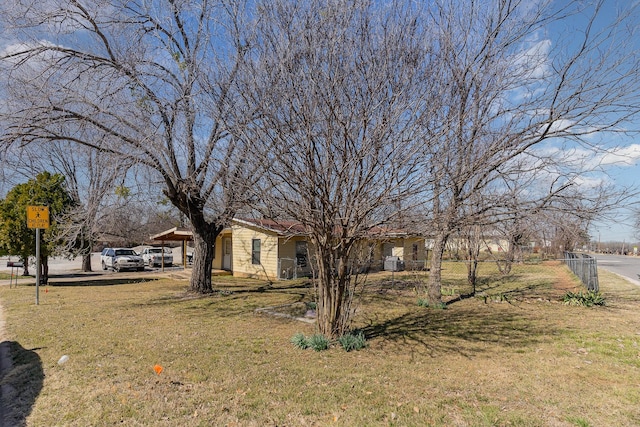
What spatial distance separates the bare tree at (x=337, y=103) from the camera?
4.84m

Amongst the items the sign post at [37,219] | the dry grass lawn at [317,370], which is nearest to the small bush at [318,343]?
the dry grass lawn at [317,370]

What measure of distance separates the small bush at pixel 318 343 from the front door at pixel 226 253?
16683 millimetres

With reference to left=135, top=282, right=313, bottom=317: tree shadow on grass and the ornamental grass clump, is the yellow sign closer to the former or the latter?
left=135, top=282, right=313, bottom=317: tree shadow on grass

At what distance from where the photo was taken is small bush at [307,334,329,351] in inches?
231

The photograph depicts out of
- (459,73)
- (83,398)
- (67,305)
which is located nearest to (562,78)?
(459,73)

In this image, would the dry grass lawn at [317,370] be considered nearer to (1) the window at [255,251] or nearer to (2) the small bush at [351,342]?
(2) the small bush at [351,342]

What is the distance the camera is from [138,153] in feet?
27.2

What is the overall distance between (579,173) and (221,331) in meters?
6.88

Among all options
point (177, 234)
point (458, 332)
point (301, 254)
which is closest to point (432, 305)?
point (458, 332)

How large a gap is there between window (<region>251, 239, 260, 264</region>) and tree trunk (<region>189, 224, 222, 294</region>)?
7000 millimetres

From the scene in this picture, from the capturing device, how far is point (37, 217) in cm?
972

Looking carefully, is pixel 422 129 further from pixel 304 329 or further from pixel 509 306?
pixel 509 306

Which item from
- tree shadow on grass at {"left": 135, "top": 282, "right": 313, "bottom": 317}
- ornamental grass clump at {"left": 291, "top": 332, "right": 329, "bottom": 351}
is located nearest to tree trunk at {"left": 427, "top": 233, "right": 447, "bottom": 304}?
tree shadow on grass at {"left": 135, "top": 282, "right": 313, "bottom": 317}

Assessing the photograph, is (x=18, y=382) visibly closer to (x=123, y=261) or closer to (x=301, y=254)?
(x=301, y=254)
